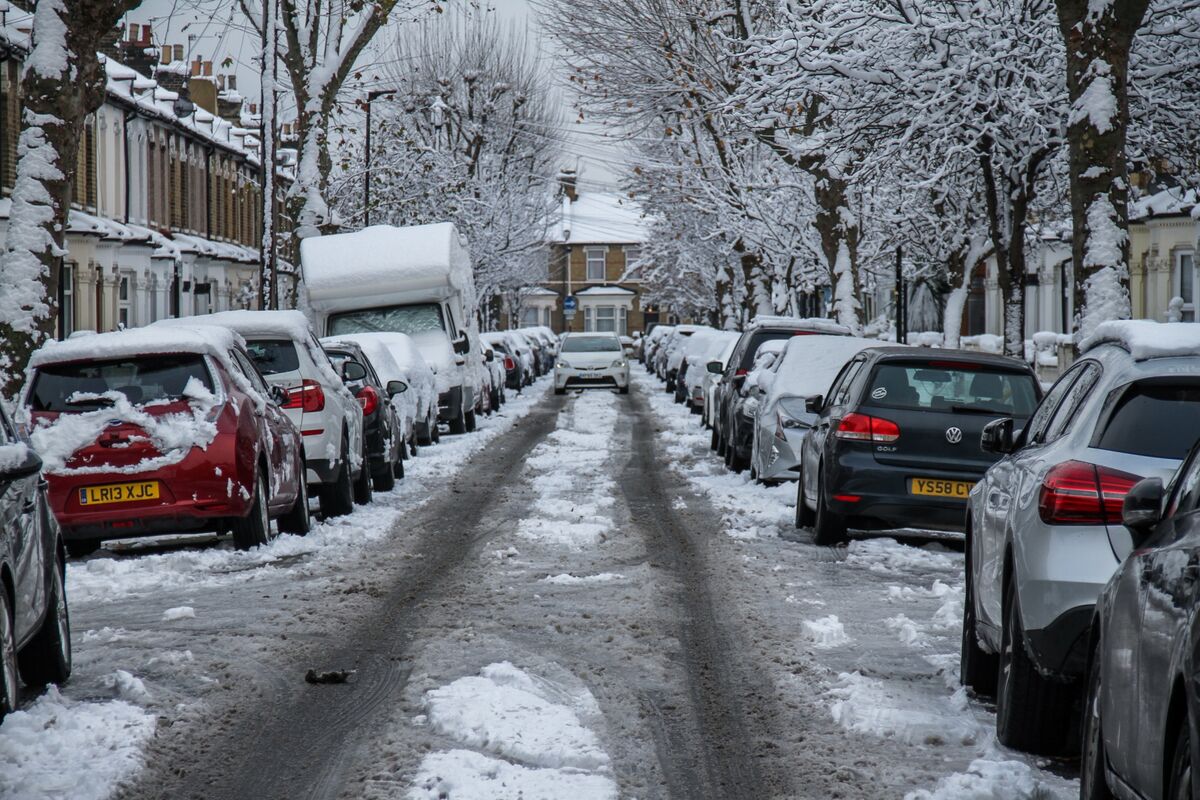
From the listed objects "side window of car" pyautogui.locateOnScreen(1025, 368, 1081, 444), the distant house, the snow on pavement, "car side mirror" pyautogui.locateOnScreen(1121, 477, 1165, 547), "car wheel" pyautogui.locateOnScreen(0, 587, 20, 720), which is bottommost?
the snow on pavement

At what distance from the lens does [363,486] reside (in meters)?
16.1

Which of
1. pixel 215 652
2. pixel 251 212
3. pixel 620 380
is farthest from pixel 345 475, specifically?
pixel 251 212

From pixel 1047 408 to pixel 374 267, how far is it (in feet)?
62.7

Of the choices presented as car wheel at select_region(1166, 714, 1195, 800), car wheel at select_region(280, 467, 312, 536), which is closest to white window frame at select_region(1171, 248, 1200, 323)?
car wheel at select_region(280, 467, 312, 536)

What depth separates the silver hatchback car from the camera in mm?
5820

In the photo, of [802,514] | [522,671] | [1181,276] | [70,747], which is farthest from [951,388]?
[1181,276]

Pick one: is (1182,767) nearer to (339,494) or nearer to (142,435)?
(142,435)

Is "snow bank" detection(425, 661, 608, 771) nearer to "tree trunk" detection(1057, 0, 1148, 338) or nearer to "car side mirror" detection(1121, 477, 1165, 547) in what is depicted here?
"car side mirror" detection(1121, 477, 1165, 547)

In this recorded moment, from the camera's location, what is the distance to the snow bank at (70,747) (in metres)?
5.68

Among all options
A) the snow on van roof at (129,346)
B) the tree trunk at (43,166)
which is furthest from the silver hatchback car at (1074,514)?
the tree trunk at (43,166)

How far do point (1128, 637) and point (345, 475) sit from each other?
1120 centimetres

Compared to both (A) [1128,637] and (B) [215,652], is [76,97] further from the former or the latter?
(A) [1128,637]

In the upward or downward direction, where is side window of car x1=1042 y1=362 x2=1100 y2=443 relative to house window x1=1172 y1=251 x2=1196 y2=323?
downward

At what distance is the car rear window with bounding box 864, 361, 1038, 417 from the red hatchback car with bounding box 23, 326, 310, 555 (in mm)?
4408
